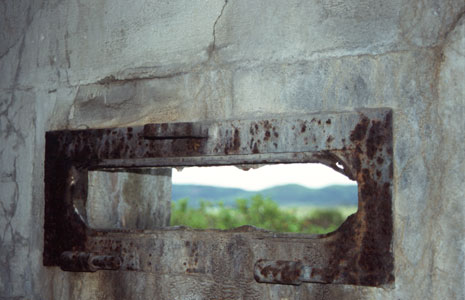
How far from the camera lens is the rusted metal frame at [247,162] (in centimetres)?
157

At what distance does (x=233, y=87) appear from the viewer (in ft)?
6.02

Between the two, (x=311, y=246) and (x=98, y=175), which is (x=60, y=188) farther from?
(x=311, y=246)

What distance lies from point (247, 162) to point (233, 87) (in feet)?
0.81

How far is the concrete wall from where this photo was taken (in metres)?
1.51

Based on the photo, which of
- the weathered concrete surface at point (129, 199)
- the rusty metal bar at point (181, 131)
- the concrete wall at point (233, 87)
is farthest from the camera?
the weathered concrete surface at point (129, 199)

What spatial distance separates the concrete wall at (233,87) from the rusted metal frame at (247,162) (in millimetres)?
47

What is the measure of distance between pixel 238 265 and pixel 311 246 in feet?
0.80

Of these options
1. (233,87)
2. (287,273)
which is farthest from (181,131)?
(287,273)

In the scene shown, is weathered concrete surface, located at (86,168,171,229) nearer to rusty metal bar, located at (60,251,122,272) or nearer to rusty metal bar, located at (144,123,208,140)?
rusty metal bar, located at (60,251,122,272)

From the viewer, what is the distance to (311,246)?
1650mm

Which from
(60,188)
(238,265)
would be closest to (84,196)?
(60,188)

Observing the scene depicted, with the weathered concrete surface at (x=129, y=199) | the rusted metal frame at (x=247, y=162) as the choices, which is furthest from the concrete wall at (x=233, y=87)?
the weathered concrete surface at (x=129, y=199)

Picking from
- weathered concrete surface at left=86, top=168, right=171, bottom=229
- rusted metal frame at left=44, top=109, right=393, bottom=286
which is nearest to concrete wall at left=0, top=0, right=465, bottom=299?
rusted metal frame at left=44, top=109, right=393, bottom=286

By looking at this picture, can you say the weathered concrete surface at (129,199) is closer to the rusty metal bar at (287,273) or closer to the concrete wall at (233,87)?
the concrete wall at (233,87)
